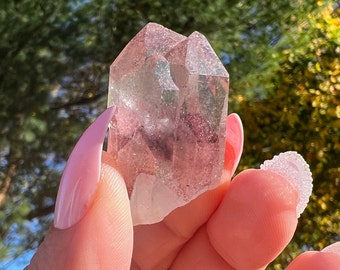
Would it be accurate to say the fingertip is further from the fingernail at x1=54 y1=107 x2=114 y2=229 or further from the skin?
the fingernail at x1=54 y1=107 x2=114 y2=229

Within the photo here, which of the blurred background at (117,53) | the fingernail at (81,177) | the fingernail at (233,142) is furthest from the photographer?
the blurred background at (117,53)

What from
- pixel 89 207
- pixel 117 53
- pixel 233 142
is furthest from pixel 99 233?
pixel 117 53

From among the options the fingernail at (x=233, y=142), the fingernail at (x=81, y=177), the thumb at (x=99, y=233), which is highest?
the fingernail at (x=81, y=177)

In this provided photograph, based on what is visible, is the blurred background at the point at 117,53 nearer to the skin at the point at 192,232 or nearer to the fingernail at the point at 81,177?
the skin at the point at 192,232

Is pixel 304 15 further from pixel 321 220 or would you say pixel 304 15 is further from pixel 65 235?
pixel 65 235

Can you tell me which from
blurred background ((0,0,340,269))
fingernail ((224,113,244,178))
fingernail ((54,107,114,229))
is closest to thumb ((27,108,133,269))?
fingernail ((54,107,114,229))

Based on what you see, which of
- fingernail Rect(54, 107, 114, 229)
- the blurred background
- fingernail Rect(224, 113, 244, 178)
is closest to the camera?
fingernail Rect(54, 107, 114, 229)

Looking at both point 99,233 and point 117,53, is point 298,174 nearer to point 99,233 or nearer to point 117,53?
point 99,233

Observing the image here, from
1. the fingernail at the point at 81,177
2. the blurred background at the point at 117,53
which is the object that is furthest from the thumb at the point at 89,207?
the blurred background at the point at 117,53
